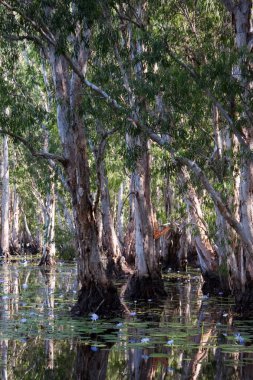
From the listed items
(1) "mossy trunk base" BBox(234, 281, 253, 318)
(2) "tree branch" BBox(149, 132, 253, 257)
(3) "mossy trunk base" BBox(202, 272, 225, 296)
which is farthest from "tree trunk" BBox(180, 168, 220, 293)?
(2) "tree branch" BBox(149, 132, 253, 257)

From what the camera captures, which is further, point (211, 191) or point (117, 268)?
point (117, 268)

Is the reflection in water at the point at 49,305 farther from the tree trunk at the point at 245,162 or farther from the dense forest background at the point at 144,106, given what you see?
the tree trunk at the point at 245,162

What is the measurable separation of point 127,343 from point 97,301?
277 cm

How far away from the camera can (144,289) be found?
55.4ft

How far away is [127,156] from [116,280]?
901cm

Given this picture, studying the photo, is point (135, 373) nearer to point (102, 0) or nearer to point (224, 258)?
point (102, 0)

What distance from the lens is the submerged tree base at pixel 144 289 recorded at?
16.9 metres

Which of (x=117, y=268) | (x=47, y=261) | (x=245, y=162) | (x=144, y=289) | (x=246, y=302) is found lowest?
(x=246, y=302)

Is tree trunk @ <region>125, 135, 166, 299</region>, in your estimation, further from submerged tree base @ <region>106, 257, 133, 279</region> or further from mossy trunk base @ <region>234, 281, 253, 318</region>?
submerged tree base @ <region>106, 257, 133, 279</region>

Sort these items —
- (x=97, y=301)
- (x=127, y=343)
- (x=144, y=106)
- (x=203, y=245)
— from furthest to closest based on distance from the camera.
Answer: (x=203, y=245) < (x=144, y=106) < (x=97, y=301) < (x=127, y=343)

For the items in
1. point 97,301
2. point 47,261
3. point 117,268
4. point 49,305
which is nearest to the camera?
point 97,301

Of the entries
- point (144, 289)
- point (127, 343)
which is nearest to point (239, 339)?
point (127, 343)

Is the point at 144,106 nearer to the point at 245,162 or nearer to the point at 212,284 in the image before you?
the point at 245,162

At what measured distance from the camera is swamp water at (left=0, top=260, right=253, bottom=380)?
8.66m
